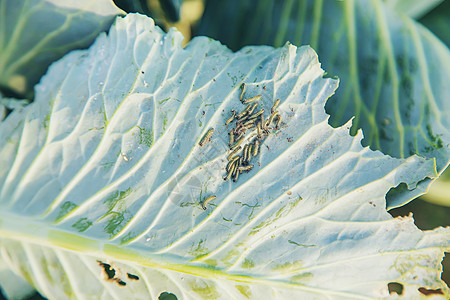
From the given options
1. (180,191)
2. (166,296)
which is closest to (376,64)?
(180,191)

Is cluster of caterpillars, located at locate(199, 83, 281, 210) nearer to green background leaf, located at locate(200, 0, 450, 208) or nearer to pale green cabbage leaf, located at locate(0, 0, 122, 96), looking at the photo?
green background leaf, located at locate(200, 0, 450, 208)

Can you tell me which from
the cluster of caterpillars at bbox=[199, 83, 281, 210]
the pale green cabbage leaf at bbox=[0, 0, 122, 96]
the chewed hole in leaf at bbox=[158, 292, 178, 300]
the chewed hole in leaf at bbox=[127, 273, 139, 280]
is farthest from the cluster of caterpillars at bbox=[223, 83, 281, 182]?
the pale green cabbage leaf at bbox=[0, 0, 122, 96]

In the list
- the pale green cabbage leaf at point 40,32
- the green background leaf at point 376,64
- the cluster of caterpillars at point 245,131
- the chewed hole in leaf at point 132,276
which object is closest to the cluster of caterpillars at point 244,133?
the cluster of caterpillars at point 245,131

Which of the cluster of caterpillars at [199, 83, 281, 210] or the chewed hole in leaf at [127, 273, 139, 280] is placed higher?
the cluster of caterpillars at [199, 83, 281, 210]

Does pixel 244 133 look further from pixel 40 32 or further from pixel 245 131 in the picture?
pixel 40 32

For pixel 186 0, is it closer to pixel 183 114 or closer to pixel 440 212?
pixel 183 114

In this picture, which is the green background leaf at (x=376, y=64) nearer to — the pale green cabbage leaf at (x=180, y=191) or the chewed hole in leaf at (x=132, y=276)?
the pale green cabbage leaf at (x=180, y=191)

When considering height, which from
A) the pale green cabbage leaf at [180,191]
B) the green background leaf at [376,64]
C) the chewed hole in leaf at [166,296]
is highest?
the green background leaf at [376,64]
